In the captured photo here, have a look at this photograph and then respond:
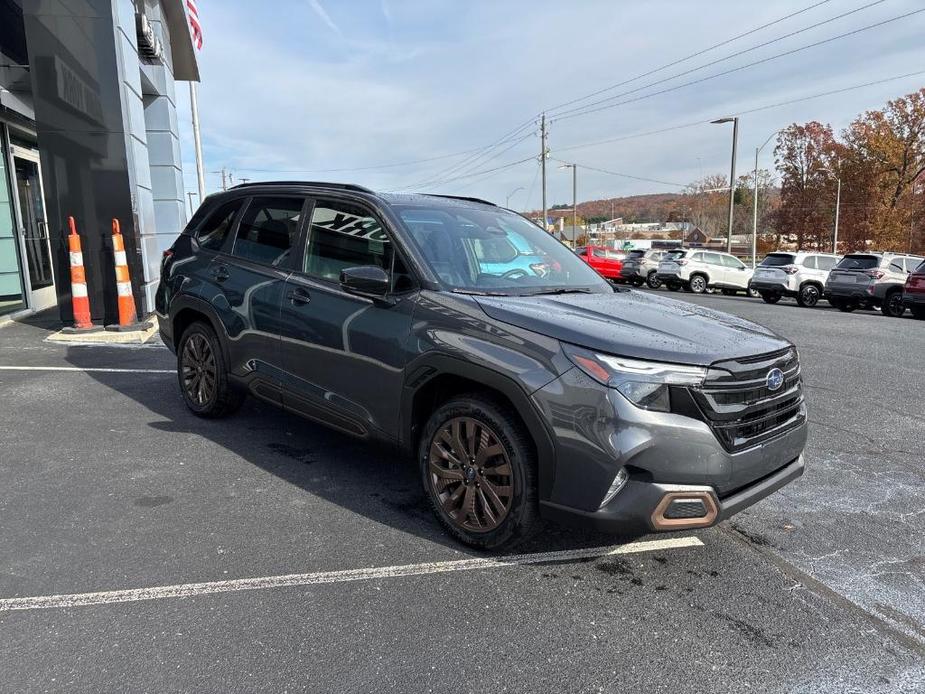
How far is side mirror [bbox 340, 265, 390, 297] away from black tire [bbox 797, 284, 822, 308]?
2027cm

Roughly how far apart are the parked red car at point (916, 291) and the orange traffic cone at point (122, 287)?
55.1 ft

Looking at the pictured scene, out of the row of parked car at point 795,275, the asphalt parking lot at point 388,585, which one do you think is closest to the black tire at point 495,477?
the asphalt parking lot at point 388,585

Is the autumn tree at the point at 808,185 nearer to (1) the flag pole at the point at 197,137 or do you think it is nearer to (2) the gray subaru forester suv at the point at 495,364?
(1) the flag pole at the point at 197,137

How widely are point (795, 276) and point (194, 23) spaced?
61.8 ft

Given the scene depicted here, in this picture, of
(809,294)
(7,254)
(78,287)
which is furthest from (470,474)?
(809,294)

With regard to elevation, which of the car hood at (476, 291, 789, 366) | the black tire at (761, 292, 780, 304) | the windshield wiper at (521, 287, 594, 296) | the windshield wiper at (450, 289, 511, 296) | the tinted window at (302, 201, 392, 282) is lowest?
the black tire at (761, 292, 780, 304)

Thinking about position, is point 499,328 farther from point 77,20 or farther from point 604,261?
point 604,261

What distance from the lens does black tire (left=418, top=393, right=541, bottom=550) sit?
117 inches

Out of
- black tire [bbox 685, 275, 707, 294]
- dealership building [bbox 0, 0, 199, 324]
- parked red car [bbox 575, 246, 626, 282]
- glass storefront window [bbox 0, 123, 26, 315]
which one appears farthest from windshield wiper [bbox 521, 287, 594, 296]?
parked red car [bbox 575, 246, 626, 282]

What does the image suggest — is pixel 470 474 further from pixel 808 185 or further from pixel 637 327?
pixel 808 185

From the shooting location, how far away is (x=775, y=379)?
3.03m

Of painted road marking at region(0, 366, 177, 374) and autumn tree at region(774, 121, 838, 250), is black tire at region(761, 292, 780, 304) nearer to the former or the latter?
painted road marking at region(0, 366, 177, 374)

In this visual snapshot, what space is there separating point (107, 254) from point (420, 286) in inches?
306

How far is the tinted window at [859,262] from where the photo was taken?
17906 millimetres
